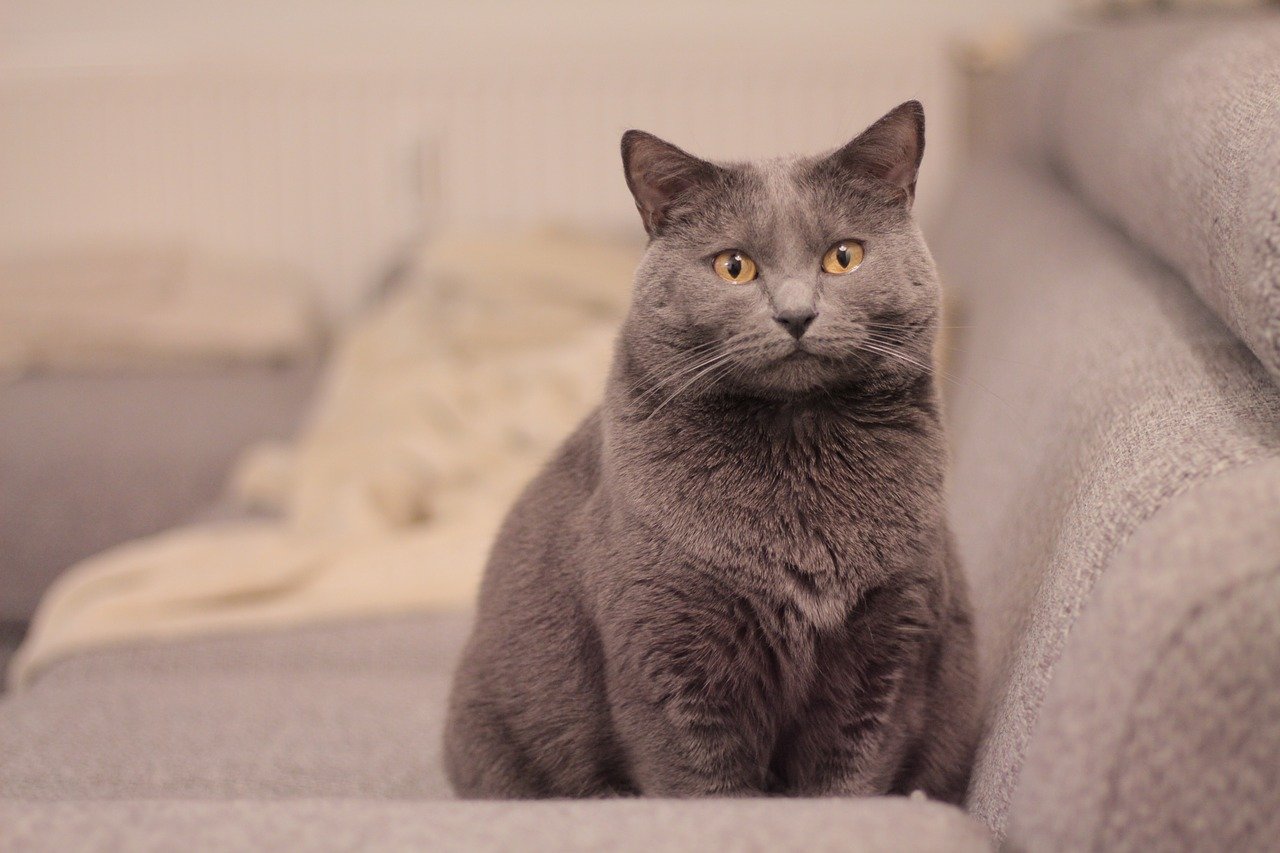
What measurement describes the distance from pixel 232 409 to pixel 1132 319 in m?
1.85

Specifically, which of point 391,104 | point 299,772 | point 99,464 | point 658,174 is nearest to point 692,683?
point 658,174

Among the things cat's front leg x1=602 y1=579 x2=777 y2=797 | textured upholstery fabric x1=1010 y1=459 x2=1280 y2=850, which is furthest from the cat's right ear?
textured upholstery fabric x1=1010 y1=459 x2=1280 y2=850

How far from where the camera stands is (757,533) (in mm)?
785

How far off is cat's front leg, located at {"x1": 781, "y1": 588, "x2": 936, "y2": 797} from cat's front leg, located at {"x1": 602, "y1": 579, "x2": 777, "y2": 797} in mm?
43

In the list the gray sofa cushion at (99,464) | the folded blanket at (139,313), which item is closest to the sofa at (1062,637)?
the gray sofa cushion at (99,464)

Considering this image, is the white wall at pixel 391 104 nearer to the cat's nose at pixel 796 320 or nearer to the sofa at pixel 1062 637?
the sofa at pixel 1062 637

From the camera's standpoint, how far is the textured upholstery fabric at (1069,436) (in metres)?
0.73

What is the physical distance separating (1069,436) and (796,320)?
31cm

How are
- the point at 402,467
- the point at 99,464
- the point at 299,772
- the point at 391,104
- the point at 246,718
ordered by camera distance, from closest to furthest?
the point at 299,772
the point at 246,718
the point at 402,467
the point at 99,464
the point at 391,104

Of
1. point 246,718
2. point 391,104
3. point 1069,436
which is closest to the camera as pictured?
point 1069,436

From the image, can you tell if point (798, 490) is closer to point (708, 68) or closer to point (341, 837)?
point (341, 837)

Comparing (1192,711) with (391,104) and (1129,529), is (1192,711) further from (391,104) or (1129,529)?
(391,104)

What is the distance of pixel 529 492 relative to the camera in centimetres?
98

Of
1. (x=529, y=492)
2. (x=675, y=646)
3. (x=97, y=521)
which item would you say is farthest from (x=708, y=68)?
(x=675, y=646)
